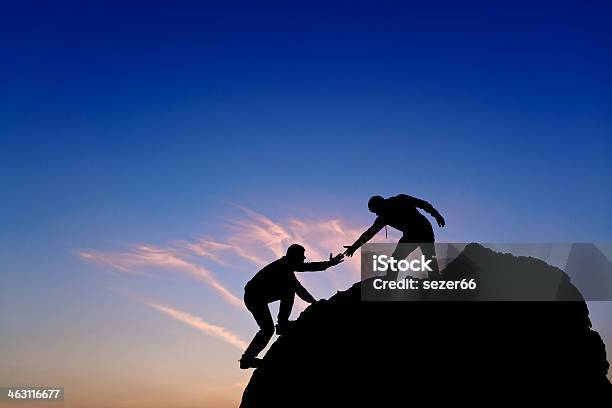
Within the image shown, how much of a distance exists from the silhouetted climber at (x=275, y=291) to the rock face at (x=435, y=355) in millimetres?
432

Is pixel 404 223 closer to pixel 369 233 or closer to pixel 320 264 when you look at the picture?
pixel 369 233

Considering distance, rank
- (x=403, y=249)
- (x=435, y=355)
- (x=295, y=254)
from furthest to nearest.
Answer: (x=295, y=254)
(x=403, y=249)
(x=435, y=355)

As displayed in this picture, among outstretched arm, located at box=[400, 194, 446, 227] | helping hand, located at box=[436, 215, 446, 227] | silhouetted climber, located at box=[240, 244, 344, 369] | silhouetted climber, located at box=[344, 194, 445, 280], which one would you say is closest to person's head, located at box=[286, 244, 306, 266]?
silhouetted climber, located at box=[240, 244, 344, 369]

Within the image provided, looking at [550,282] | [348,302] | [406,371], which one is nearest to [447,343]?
[406,371]

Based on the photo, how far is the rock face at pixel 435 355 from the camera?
12648 millimetres

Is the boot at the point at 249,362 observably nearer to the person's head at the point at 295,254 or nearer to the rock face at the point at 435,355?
the rock face at the point at 435,355

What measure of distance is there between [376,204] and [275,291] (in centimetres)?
326

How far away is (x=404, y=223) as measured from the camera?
1384 cm

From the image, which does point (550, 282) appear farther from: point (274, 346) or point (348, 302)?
point (274, 346)

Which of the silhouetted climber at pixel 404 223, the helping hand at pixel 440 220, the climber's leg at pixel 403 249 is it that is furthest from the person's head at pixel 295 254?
the helping hand at pixel 440 220

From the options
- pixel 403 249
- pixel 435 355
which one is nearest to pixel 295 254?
pixel 403 249

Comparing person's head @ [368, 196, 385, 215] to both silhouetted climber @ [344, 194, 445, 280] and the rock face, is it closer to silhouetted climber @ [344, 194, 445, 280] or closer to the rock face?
silhouetted climber @ [344, 194, 445, 280]

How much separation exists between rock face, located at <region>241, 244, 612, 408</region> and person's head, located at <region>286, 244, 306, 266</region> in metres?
1.47

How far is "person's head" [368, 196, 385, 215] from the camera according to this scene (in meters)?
13.8
